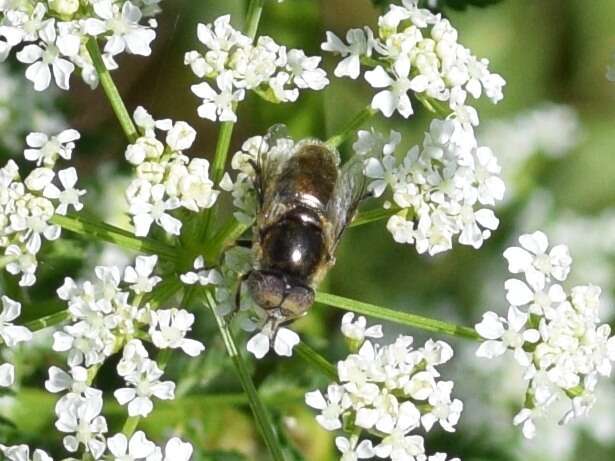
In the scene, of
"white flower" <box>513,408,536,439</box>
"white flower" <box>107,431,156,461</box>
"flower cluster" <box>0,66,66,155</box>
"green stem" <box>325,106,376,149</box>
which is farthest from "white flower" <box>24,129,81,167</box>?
"white flower" <box>513,408,536,439</box>

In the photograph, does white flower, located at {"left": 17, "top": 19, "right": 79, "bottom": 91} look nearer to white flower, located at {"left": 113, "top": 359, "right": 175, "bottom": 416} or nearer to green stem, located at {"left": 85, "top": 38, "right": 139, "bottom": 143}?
green stem, located at {"left": 85, "top": 38, "right": 139, "bottom": 143}

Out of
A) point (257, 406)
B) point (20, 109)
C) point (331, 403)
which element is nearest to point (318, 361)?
point (331, 403)

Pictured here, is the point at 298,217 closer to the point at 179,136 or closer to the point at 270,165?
the point at 270,165

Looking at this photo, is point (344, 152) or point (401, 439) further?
point (344, 152)

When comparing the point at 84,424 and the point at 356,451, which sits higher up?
the point at 356,451

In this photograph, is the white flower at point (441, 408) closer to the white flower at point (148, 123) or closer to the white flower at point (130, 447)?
the white flower at point (130, 447)

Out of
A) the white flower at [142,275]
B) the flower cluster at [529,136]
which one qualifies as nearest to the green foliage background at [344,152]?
the flower cluster at [529,136]

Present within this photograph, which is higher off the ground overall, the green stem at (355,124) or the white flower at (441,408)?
the green stem at (355,124)
